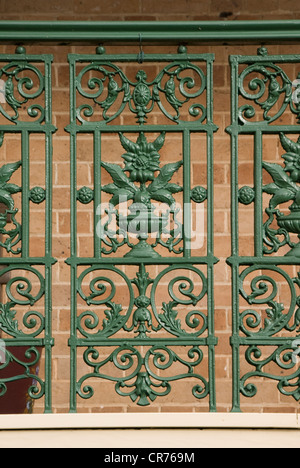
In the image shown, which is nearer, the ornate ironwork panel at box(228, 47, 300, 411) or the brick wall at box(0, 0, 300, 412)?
the ornate ironwork panel at box(228, 47, 300, 411)

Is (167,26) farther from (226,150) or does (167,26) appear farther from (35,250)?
(35,250)

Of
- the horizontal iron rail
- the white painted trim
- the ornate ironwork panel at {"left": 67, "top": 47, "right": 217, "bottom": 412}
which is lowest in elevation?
the white painted trim

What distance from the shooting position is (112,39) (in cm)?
215

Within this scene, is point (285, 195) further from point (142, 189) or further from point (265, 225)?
point (142, 189)

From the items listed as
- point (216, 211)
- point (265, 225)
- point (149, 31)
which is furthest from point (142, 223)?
point (216, 211)

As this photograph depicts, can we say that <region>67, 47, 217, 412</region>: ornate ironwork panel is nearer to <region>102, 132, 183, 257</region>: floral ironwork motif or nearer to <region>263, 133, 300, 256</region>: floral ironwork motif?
<region>102, 132, 183, 257</region>: floral ironwork motif

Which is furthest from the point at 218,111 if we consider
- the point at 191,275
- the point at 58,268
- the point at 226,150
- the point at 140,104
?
the point at 140,104

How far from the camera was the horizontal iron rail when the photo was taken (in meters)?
2.12

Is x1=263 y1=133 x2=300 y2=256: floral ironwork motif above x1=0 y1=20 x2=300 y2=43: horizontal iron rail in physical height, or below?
below

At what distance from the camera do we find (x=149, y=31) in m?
2.14

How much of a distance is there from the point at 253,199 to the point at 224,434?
2.34 ft

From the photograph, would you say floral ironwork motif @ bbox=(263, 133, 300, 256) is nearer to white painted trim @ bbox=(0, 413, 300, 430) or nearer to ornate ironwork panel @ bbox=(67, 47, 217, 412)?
ornate ironwork panel @ bbox=(67, 47, 217, 412)

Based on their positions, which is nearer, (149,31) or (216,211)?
(149,31)

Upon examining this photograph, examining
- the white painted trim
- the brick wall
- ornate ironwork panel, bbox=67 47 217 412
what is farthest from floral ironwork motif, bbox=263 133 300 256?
the brick wall
